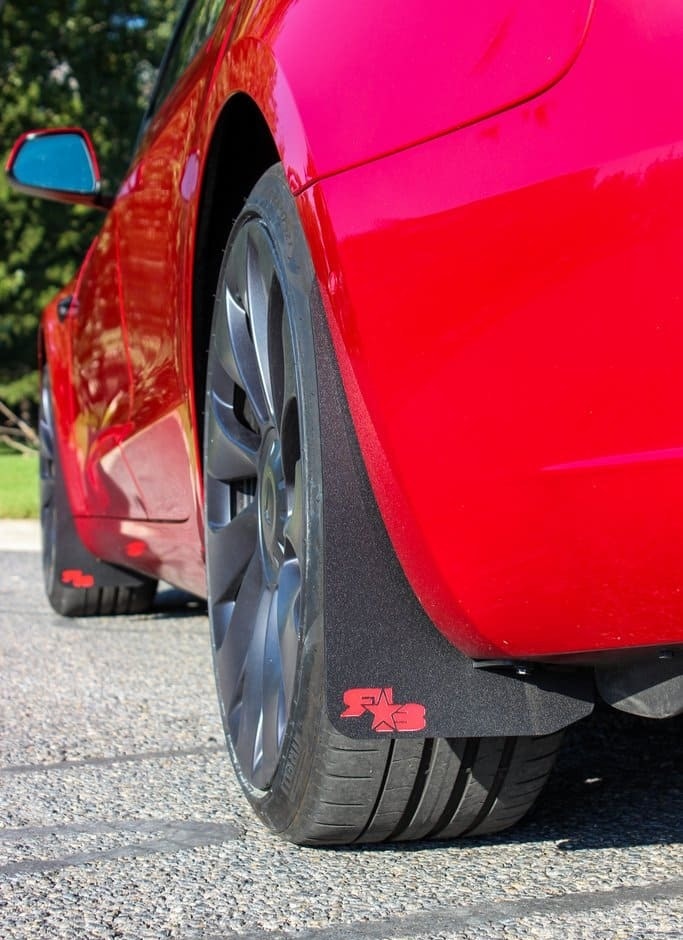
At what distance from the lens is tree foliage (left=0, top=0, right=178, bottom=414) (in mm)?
24656

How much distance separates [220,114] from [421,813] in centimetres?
114

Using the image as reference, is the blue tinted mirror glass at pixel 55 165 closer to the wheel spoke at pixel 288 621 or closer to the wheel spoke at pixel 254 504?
the wheel spoke at pixel 254 504

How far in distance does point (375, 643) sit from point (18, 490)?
8.75m

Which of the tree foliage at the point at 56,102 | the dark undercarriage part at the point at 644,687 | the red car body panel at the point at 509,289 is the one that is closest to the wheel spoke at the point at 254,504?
the red car body panel at the point at 509,289

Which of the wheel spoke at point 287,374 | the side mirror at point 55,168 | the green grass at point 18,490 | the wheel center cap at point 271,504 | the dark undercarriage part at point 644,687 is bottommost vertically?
the green grass at point 18,490

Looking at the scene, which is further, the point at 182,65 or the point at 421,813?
the point at 182,65

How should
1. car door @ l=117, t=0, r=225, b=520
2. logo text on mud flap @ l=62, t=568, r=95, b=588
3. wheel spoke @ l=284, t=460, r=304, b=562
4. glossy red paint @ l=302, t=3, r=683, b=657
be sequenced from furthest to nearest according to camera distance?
logo text on mud flap @ l=62, t=568, r=95, b=588
car door @ l=117, t=0, r=225, b=520
wheel spoke @ l=284, t=460, r=304, b=562
glossy red paint @ l=302, t=3, r=683, b=657

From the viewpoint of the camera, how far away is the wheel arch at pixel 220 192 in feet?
7.07

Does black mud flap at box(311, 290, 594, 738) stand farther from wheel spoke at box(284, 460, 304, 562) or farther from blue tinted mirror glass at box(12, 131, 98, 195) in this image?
blue tinted mirror glass at box(12, 131, 98, 195)

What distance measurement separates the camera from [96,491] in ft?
12.1

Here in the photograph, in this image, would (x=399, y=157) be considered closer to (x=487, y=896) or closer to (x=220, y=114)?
(x=220, y=114)

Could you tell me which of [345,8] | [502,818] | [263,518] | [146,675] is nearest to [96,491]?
[146,675]

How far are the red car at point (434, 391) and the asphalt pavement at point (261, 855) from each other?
0.31 feet

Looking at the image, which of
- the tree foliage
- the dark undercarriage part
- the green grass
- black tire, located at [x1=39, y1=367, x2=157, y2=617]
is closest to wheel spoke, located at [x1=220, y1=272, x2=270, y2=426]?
the dark undercarriage part
